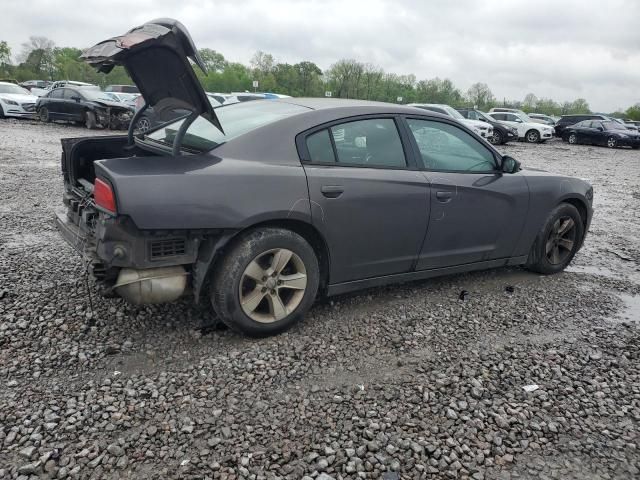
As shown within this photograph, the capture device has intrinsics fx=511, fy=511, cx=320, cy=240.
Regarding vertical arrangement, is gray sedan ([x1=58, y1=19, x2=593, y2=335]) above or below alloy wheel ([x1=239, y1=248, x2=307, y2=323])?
above

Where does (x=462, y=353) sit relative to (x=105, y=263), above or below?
below

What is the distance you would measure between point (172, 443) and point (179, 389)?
0.43 metres

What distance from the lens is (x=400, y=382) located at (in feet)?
9.79

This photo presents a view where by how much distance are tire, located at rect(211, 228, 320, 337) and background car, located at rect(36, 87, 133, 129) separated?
637 inches

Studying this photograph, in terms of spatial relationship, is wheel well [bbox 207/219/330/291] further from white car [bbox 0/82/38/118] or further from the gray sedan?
white car [bbox 0/82/38/118]

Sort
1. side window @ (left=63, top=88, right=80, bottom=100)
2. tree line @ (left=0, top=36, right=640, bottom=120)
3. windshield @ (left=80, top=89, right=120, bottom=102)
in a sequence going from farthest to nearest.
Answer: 1. tree line @ (left=0, top=36, right=640, bottom=120)
2. side window @ (left=63, top=88, right=80, bottom=100)
3. windshield @ (left=80, top=89, right=120, bottom=102)

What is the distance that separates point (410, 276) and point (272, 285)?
1.21 m

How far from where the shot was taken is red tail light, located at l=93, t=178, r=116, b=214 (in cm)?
281

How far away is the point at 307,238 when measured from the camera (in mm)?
3482

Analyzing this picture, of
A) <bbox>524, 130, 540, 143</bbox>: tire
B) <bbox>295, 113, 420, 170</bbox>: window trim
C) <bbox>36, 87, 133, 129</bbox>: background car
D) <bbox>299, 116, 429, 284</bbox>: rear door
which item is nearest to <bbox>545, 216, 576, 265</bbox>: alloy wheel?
<bbox>299, 116, 429, 284</bbox>: rear door

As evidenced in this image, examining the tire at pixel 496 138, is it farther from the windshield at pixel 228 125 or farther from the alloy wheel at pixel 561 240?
the windshield at pixel 228 125

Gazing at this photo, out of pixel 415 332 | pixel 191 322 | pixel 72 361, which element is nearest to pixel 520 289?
pixel 415 332

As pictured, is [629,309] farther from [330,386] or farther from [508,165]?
[330,386]

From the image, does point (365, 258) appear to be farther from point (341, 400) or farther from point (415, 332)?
point (341, 400)
